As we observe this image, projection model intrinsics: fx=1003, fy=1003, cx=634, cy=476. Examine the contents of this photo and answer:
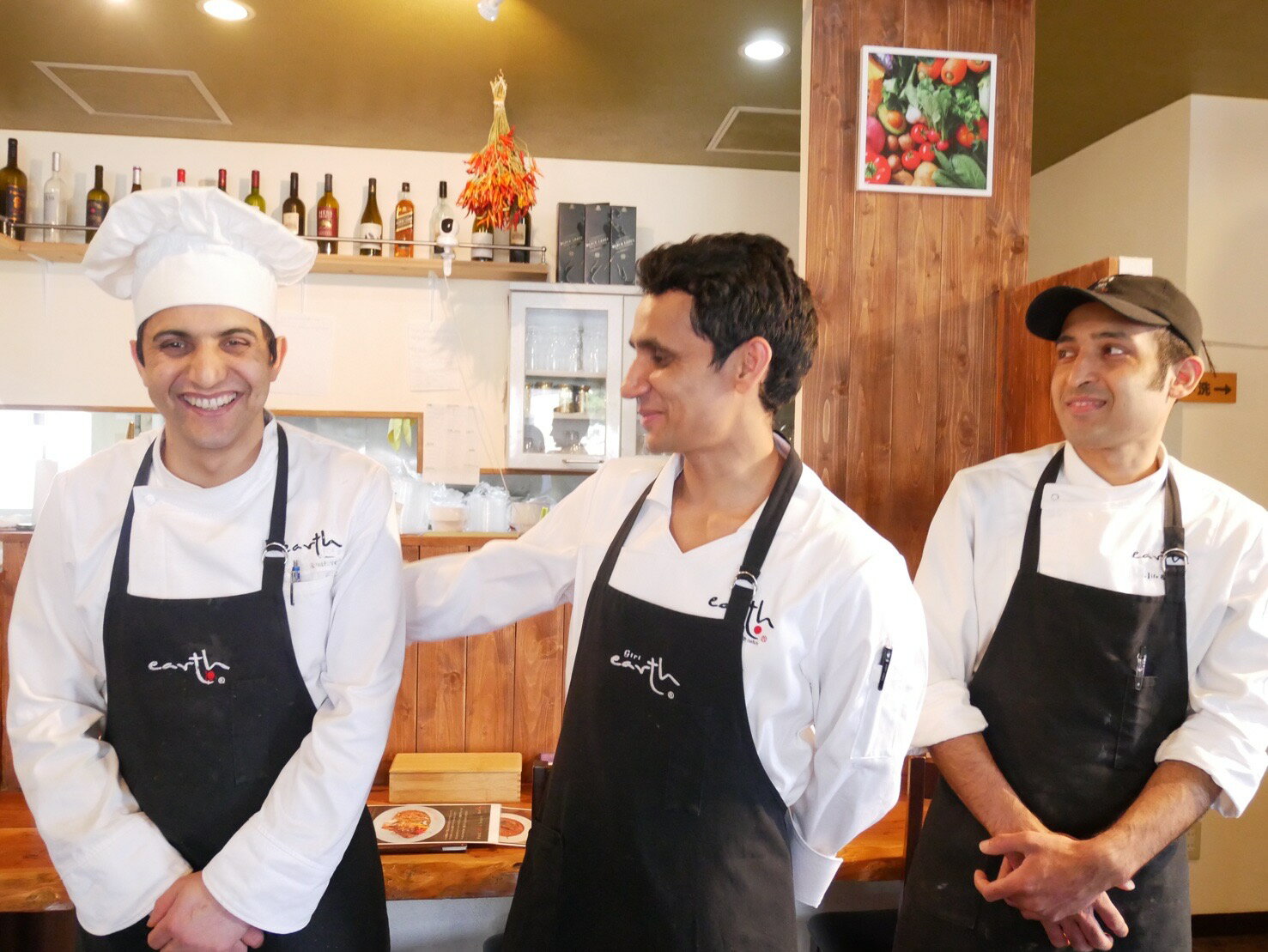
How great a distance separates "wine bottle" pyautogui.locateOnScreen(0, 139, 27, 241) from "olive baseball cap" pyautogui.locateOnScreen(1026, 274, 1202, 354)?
454cm

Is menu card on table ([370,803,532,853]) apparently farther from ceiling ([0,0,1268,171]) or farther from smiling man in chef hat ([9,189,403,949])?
ceiling ([0,0,1268,171])

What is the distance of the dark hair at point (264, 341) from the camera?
1.47 m

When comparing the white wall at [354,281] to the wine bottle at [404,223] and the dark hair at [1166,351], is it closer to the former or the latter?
the wine bottle at [404,223]

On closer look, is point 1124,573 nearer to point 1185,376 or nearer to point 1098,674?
point 1098,674

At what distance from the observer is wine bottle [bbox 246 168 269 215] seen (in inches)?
183

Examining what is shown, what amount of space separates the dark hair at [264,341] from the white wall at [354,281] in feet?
11.3

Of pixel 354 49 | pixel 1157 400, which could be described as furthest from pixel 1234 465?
pixel 354 49

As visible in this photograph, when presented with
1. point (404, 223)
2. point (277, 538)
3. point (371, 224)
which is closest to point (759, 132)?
point (404, 223)

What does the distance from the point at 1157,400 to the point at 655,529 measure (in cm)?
92

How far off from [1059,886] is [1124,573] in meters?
0.52

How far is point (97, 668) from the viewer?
1.51m

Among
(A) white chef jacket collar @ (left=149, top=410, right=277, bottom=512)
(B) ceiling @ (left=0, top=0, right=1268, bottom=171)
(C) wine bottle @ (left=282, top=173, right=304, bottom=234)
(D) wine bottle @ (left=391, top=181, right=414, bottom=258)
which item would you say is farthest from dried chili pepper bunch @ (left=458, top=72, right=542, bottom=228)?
(A) white chef jacket collar @ (left=149, top=410, right=277, bottom=512)

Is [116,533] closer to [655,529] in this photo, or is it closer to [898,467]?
[655,529]

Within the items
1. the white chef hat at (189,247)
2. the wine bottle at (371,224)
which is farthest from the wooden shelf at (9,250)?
the white chef hat at (189,247)
